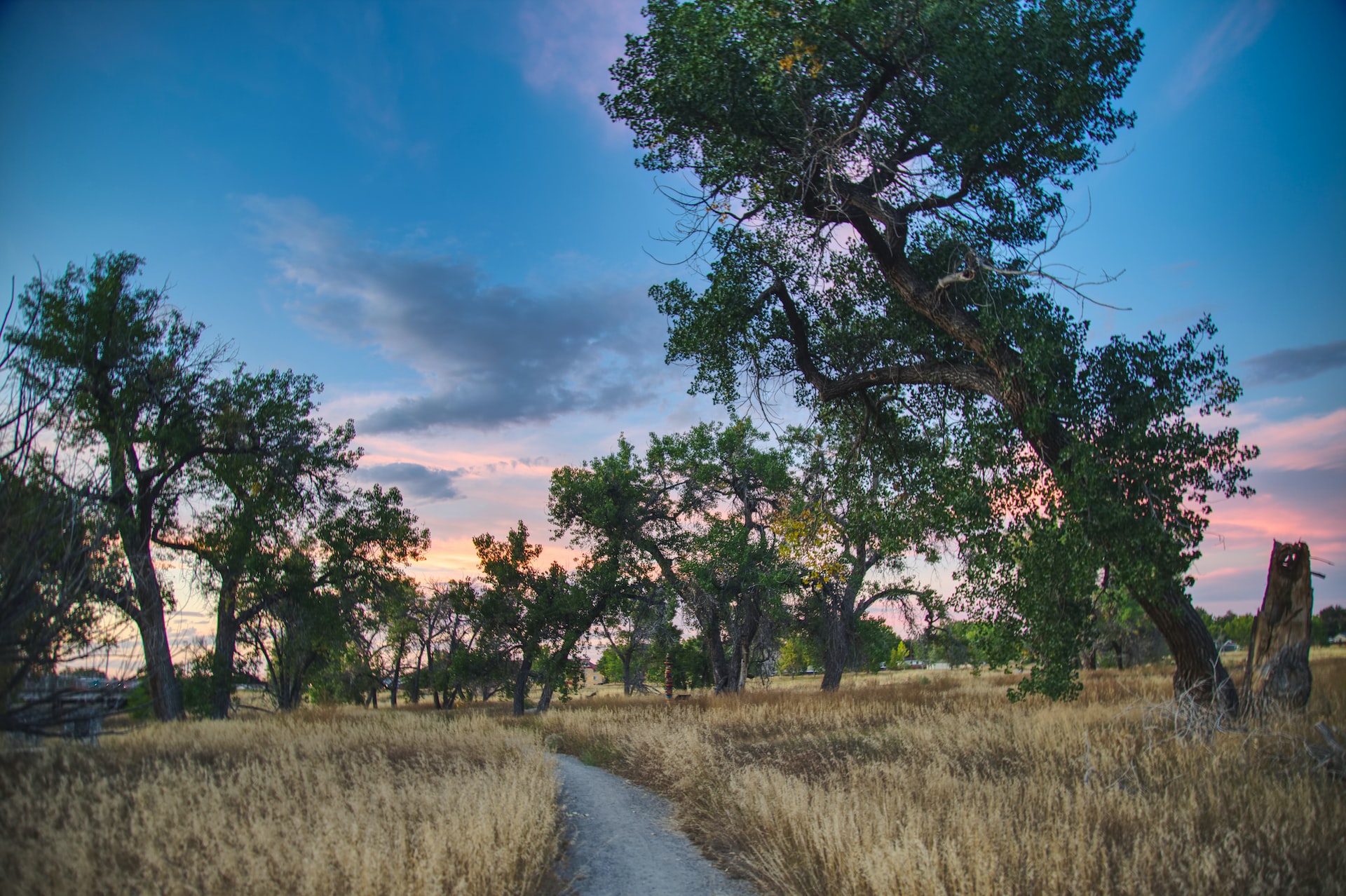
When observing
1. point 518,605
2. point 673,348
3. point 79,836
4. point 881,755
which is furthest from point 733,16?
point 518,605

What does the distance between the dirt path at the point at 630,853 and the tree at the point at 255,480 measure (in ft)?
48.3

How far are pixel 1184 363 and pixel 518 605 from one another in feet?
Result: 81.8

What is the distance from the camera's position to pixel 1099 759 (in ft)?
25.6

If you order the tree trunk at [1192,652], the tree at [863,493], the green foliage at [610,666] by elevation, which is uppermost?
the tree at [863,493]

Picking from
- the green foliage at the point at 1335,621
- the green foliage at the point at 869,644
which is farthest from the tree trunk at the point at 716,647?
the green foliage at the point at 1335,621

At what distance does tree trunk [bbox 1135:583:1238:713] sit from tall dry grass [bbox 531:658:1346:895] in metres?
0.64

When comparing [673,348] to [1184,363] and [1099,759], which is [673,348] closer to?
[1184,363]

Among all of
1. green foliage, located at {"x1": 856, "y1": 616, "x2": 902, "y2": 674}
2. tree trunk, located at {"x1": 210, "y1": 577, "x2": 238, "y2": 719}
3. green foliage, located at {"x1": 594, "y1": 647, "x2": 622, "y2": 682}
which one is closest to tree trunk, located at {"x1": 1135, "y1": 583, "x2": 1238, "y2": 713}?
green foliage, located at {"x1": 856, "y1": 616, "x2": 902, "y2": 674}

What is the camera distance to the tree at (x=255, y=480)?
19.5 m

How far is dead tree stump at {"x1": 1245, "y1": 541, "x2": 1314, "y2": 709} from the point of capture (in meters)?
9.55

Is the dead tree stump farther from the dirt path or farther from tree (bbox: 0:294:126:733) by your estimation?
tree (bbox: 0:294:126:733)

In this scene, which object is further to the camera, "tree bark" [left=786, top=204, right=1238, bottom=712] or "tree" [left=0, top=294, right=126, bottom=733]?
"tree bark" [left=786, top=204, right=1238, bottom=712]

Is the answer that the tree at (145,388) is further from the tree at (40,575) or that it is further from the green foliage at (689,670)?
the green foliage at (689,670)

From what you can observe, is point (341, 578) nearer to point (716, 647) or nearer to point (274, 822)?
point (716, 647)
